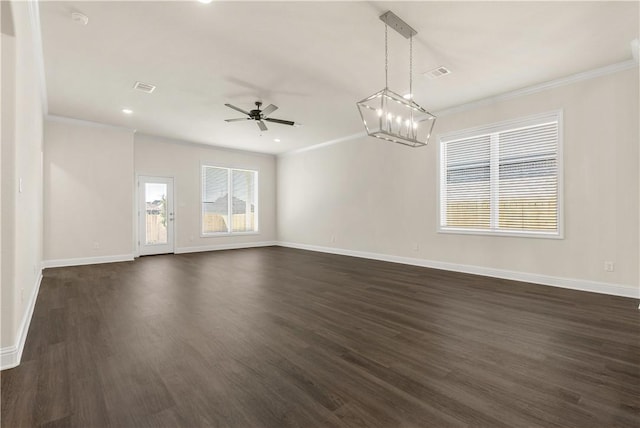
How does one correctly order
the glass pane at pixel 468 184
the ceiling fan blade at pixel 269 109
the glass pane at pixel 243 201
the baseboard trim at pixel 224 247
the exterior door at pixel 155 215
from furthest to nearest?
the glass pane at pixel 243 201 < the baseboard trim at pixel 224 247 < the exterior door at pixel 155 215 < the glass pane at pixel 468 184 < the ceiling fan blade at pixel 269 109

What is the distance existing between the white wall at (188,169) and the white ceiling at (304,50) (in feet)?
6.76

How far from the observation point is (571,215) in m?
4.33

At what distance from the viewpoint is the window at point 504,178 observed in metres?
4.56

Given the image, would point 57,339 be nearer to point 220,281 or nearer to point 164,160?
point 220,281

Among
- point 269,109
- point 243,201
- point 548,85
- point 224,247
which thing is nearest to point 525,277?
point 548,85

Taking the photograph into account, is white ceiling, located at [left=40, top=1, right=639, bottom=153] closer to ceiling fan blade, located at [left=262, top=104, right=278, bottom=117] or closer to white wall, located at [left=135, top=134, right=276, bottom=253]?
ceiling fan blade, located at [left=262, top=104, right=278, bottom=117]

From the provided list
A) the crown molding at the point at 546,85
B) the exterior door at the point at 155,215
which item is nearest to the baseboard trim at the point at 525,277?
the crown molding at the point at 546,85

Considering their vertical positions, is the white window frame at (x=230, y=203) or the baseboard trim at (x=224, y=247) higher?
the white window frame at (x=230, y=203)

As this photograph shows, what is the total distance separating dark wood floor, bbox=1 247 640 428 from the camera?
164cm

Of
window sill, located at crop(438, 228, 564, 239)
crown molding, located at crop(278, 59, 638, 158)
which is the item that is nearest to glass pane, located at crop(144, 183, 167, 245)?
window sill, located at crop(438, 228, 564, 239)

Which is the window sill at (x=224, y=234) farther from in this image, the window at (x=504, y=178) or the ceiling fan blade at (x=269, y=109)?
the window at (x=504, y=178)

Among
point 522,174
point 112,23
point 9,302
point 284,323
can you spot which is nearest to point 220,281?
point 284,323

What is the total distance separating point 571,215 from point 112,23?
625 cm

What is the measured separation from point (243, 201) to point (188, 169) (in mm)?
1940
